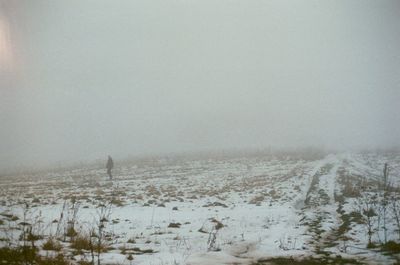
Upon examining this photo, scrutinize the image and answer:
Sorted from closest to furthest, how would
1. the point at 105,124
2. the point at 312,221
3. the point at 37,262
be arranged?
the point at 37,262
the point at 312,221
the point at 105,124

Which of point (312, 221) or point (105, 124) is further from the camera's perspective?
point (105, 124)

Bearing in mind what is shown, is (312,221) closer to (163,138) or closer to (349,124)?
(349,124)

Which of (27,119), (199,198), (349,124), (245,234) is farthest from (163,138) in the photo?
(245,234)

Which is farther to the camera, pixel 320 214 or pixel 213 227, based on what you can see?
pixel 320 214

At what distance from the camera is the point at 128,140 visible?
391 ft

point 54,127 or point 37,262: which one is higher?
point 54,127

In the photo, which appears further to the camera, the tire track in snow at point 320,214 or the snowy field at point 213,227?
the tire track in snow at point 320,214

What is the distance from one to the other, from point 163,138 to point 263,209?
10953 centimetres

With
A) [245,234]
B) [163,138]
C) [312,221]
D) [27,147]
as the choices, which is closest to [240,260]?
[245,234]

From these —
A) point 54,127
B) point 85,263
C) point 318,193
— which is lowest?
point 318,193

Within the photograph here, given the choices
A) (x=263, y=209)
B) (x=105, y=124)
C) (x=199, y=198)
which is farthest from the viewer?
(x=105, y=124)

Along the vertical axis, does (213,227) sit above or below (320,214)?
above

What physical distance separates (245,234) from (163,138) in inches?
4456

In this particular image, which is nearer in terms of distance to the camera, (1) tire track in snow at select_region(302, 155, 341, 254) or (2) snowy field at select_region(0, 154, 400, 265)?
(2) snowy field at select_region(0, 154, 400, 265)
